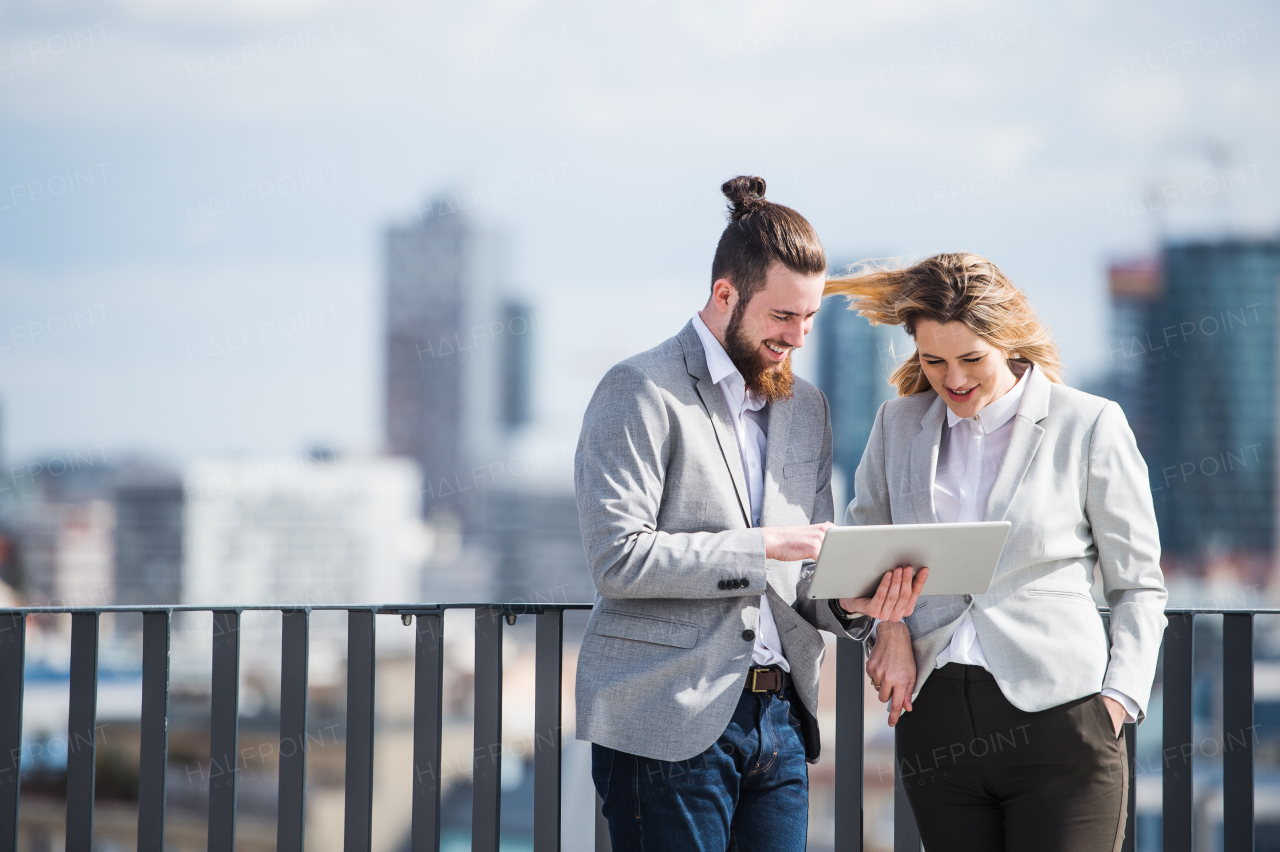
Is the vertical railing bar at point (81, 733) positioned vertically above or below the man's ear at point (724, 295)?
below

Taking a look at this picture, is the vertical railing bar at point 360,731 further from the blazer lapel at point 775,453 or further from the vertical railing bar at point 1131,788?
the vertical railing bar at point 1131,788

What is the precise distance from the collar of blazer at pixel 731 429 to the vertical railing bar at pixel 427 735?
0.95 m

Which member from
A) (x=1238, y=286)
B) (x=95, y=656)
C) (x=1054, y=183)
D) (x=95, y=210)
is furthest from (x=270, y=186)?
(x=95, y=656)

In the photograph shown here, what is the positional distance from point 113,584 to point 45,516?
9316 millimetres

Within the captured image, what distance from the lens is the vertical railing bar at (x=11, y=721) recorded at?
2.57 meters

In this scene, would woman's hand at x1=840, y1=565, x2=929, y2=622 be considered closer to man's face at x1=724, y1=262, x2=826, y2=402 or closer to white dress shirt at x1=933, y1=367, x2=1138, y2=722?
white dress shirt at x1=933, y1=367, x2=1138, y2=722

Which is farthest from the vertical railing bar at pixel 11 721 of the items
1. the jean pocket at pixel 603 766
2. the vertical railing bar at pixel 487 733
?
the jean pocket at pixel 603 766

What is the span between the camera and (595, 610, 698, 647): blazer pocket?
1.79 metres

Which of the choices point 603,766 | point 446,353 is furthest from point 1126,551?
point 446,353

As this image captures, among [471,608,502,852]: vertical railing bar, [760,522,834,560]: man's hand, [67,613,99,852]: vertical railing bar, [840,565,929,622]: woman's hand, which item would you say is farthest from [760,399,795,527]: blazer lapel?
[67,613,99,852]: vertical railing bar

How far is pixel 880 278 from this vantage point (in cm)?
202

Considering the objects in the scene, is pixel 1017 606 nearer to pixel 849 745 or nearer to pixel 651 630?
pixel 651 630

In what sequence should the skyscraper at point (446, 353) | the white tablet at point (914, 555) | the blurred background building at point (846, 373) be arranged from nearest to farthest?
the white tablet at point (914, 555) < the blurred background building at point (846, 373) < the skyscraper at point (446, 353)

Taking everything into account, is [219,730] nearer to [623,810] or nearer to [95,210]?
[623,810]
